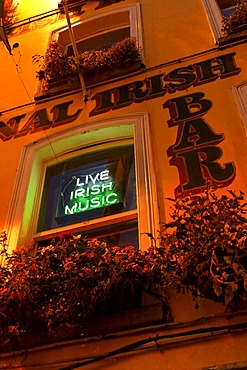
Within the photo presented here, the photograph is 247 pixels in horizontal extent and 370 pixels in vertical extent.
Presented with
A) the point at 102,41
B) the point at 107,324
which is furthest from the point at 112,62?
the point at 107,324

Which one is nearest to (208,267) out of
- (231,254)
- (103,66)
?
(231,254)

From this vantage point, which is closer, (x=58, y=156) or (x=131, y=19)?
(x=58, y=156)

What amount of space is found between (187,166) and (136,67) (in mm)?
2618

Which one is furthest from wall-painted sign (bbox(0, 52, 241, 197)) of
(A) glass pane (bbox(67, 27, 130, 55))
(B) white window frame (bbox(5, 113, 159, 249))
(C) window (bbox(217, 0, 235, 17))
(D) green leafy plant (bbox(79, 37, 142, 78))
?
(A) glass pane (bbox(67, 27, 130, 55))

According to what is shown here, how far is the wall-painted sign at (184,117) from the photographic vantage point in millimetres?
4312

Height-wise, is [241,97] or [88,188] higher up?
[241,97]

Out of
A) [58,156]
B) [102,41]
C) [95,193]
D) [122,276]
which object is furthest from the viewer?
[102,41]

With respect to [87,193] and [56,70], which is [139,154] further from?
[56,70]

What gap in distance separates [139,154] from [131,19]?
4.12m

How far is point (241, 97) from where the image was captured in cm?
512

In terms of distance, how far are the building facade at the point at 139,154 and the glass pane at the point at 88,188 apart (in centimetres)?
2

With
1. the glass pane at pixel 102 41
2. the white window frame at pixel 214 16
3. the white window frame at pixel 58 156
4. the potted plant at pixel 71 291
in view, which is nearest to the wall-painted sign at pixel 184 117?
the white window frame at pixel 58 156

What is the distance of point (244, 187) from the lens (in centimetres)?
402

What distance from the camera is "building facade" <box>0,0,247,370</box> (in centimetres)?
313
